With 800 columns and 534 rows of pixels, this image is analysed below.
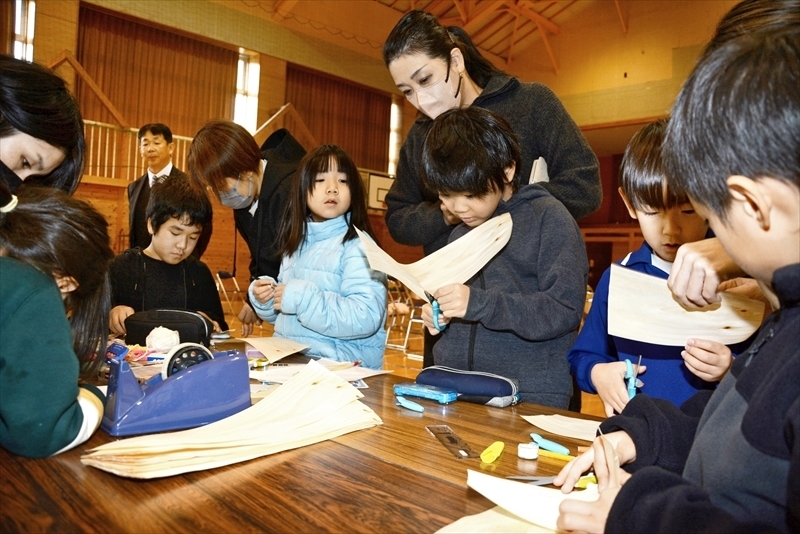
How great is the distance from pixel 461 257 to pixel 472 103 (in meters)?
0.65

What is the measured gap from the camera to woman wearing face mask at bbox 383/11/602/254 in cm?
169

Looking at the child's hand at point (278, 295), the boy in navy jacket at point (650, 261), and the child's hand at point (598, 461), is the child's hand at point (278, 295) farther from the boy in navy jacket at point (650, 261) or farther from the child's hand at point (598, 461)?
the child's hand at point (598, 461)

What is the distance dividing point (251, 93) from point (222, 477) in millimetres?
10184

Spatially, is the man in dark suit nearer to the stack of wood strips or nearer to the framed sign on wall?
the stack of wood strips

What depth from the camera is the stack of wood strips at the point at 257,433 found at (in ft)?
2.45

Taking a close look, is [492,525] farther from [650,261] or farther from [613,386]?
[650,261]

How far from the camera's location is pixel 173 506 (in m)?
0.65

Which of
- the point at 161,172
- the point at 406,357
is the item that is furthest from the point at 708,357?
the point at 406,357

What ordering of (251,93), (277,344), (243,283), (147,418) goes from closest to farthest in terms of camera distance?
(147,418) → (277,344) → (243,283) → (251,93)

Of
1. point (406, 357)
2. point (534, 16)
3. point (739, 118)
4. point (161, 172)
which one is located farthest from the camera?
point (534, 16)

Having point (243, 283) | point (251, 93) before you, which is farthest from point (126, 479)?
point (251, 93)

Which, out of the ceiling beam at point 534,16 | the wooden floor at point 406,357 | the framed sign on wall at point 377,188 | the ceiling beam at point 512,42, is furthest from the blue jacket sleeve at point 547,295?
the ceiling beam at point 512,42

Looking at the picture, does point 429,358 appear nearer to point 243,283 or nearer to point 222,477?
point 222,477

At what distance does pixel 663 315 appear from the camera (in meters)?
0.98
